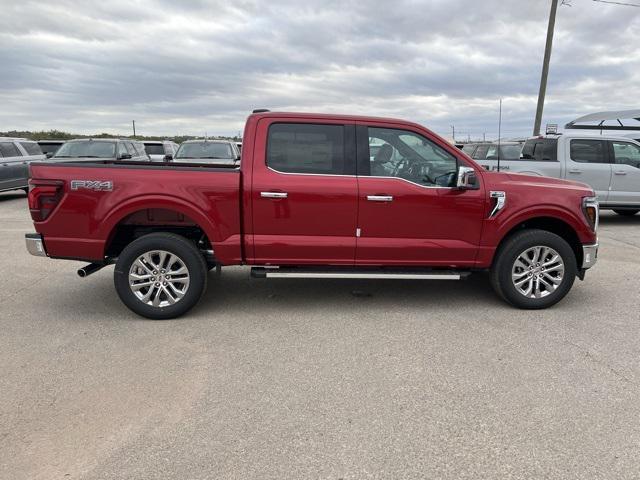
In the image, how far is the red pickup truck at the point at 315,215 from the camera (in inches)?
174

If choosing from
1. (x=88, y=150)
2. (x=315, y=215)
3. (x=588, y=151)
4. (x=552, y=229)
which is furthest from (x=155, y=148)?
(x=552, y=229)

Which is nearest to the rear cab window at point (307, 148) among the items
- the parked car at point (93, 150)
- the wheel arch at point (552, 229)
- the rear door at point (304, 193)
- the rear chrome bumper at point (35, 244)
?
the rear door at point (304, 193)

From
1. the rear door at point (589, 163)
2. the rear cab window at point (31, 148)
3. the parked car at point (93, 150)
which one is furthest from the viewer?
the rear cab window at point (31, 148)

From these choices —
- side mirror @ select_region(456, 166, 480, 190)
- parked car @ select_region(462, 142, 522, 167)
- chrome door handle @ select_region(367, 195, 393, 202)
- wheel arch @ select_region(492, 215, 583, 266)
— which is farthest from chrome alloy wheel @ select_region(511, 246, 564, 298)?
parked car @ select_region(462, 142, 522, 167)

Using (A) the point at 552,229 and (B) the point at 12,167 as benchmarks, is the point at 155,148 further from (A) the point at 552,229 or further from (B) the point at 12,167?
(A) the point at 552,229

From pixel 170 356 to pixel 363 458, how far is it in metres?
1.90

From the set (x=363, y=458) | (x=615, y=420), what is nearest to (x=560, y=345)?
(x=615, y=420)

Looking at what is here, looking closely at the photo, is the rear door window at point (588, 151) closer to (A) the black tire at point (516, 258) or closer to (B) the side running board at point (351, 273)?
(A) the black tire at point (516, 258)

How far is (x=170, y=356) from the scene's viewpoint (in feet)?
12.5

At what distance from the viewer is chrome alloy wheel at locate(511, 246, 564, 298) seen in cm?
484

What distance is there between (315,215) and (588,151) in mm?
8433

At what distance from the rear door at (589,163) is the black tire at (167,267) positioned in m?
8.78

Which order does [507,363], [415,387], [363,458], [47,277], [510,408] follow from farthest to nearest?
[47,277] → [507,363] → [415,387] → [510,408] → [363,458]

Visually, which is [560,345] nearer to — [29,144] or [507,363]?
[507,363]
